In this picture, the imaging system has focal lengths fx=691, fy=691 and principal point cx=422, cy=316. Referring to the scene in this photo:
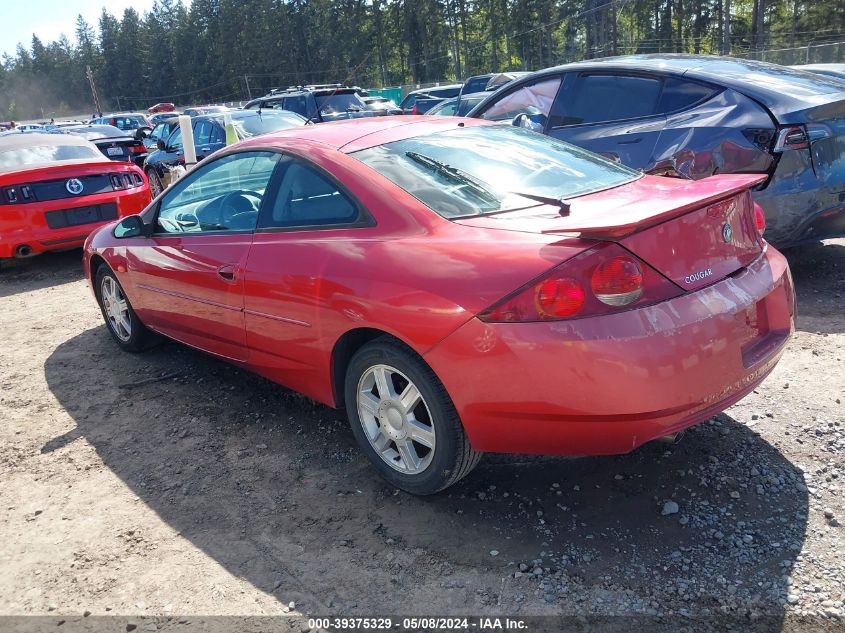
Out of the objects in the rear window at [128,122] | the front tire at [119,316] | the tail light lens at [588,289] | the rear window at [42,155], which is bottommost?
the front tire at [119,316]

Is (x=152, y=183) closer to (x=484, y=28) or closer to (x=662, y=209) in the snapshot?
(x=662, y=209)

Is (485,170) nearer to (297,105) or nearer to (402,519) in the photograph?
(402,519)

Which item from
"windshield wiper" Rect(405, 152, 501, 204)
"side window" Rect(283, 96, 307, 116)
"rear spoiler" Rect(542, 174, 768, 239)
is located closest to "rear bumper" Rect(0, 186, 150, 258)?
"windshield wiper" Rect(405, 152, 501, 204)

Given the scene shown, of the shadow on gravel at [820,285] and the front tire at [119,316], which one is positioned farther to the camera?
Answer: the front tire at [119,316]

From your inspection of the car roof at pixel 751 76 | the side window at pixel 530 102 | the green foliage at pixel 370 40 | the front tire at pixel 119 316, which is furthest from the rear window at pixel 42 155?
the green foliage at pixel 370 40

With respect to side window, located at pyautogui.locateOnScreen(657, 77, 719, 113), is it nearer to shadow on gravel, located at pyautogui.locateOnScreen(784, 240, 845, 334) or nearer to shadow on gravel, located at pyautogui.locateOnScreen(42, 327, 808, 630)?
shadow on gravel, located at pyautogui.locateOnScreen(784, 240, 845, 334)

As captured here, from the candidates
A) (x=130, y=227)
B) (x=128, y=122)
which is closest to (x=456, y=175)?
(x=130, y=227)

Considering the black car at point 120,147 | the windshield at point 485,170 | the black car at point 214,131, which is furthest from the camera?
the black car at point 120,147

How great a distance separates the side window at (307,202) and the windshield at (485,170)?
8.1 inches

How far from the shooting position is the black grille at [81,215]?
7598 millimetres

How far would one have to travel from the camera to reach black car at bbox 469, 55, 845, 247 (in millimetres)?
4570

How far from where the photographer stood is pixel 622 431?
237 centimetres

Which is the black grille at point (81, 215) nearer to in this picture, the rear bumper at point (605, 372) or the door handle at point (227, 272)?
the door handle at point (227, 272)

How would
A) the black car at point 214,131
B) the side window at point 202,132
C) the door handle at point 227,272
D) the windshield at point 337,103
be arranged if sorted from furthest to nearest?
the windshield at point 337,103
the side window at point 202,132
the black car at point 214,131
the door handle at point 227,272
